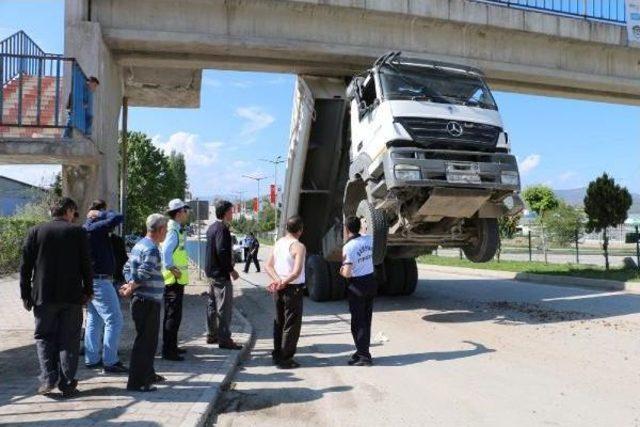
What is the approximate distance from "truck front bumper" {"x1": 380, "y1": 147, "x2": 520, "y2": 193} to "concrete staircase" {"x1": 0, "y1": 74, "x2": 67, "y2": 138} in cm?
508

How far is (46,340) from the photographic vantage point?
519cm

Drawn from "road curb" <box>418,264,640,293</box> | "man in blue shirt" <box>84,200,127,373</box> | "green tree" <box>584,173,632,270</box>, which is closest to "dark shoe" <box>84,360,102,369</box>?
"man in blue shirt" <box>84,200,127,373</box>

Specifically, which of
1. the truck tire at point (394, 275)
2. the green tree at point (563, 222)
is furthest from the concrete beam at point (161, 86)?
the green tree at point (563, 222)

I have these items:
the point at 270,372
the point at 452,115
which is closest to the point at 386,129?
the point at 452,115

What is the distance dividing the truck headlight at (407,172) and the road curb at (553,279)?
891cm

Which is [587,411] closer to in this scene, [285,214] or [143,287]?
[143,287]

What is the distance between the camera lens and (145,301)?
5.48m

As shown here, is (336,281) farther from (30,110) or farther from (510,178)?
(30,110)

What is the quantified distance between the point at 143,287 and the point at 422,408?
8.69 feet

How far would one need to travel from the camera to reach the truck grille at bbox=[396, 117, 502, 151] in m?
8.65

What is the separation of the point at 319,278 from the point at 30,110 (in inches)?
241

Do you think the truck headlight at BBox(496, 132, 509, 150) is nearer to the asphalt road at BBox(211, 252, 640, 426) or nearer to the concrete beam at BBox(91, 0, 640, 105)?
the asphalt road at BBox(211, 252, 640, 426)

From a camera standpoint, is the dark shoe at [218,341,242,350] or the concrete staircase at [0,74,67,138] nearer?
the dark shoe at [218,341,242,350]

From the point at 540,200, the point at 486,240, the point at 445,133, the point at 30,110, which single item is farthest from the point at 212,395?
the point at 540,200
